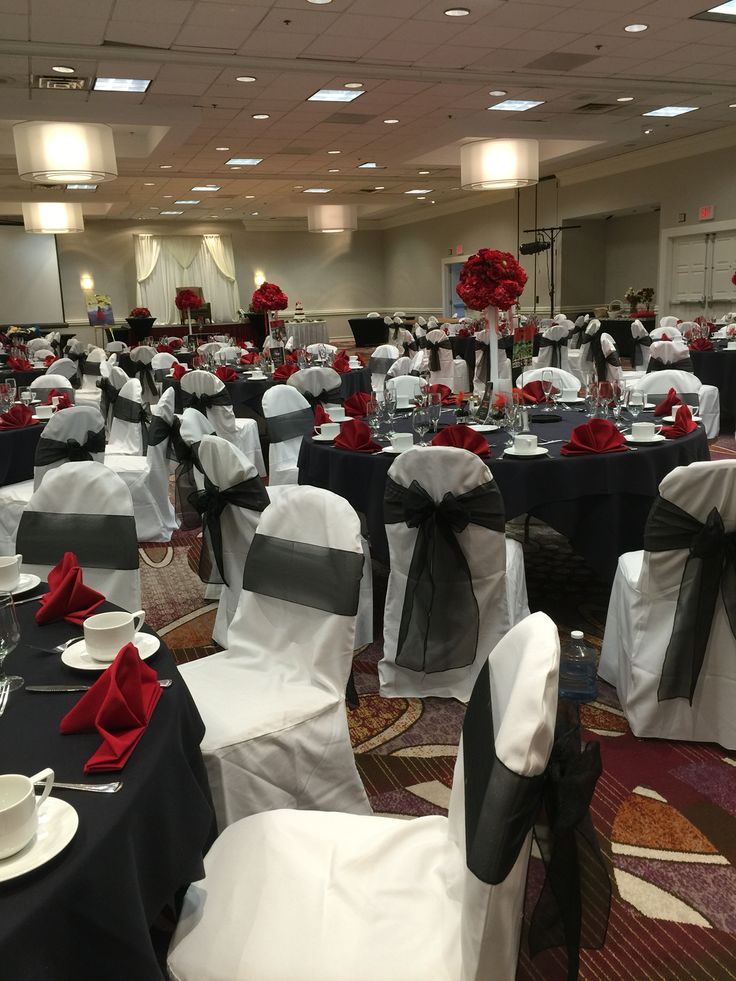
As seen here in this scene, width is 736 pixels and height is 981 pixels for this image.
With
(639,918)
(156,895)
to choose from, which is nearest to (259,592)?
(156,895)

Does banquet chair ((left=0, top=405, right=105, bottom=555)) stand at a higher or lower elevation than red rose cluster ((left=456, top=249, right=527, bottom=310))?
lower

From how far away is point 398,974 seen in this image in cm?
136

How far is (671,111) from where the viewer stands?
35.8 feet

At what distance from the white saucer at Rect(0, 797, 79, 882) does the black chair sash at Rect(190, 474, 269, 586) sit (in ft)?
6.98

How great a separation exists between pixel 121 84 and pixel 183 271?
46.8 feet

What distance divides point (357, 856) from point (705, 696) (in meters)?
1.64

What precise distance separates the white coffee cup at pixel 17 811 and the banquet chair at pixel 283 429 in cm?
414

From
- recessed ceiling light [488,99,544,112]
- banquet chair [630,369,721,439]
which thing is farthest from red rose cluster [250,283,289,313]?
banquet chair [630,369,721,439]

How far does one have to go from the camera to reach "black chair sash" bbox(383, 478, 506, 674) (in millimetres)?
3029

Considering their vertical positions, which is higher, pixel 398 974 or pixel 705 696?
pixel 398 974

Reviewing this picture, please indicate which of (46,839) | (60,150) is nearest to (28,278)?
(60,150)

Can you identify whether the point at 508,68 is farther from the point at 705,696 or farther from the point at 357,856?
the point at 357,856

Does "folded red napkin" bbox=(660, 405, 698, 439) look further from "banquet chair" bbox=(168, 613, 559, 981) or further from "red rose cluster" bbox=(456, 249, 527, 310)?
"banquet chair" bbox=(168, 613, 559, 981)

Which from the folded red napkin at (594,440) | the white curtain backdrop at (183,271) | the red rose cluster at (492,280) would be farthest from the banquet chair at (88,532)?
the white curtain backdrop at (183,271)
